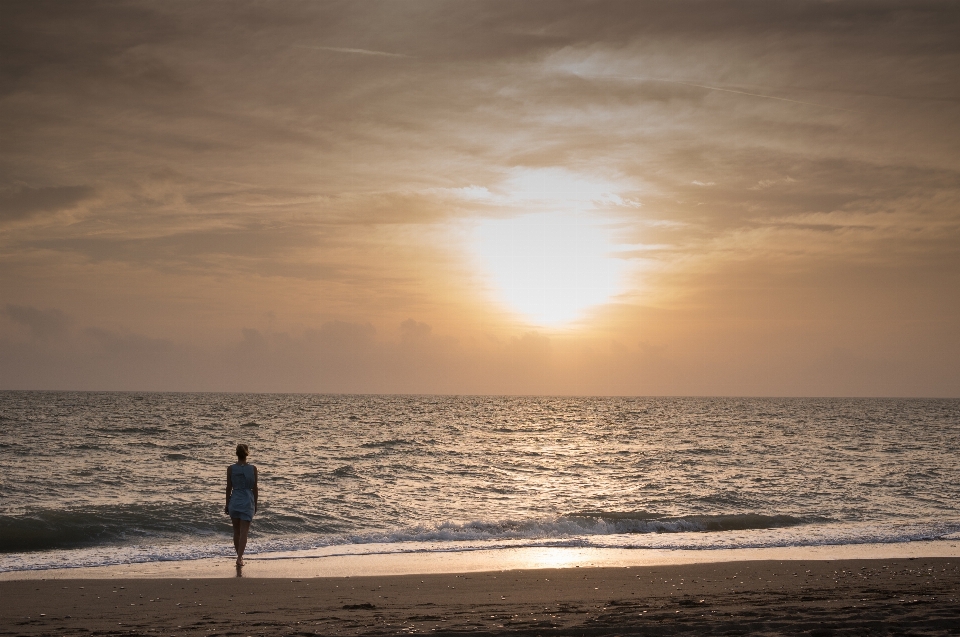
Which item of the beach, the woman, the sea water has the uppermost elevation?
the woman

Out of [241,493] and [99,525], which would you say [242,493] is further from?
[99,525]

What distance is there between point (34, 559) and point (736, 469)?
25.4 meters

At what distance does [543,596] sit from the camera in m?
10.3

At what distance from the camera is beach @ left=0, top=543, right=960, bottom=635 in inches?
325

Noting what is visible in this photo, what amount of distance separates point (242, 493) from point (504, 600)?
4991 millimetres

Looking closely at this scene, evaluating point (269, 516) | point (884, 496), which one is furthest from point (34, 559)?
point (884, 496)

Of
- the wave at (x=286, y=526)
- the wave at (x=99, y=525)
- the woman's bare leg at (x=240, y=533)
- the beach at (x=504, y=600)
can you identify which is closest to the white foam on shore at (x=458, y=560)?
the beach at (x=504, y=600)

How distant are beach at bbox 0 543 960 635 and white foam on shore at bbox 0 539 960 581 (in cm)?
11

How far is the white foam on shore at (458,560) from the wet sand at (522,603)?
79cm

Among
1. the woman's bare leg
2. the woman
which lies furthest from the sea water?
the woman

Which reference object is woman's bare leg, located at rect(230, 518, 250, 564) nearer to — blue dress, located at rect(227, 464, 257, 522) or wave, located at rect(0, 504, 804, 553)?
blue dress, located at rect(227, 464, 257, 522)

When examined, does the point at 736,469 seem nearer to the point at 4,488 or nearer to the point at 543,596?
the point at 543,596

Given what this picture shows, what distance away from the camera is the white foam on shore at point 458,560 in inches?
506

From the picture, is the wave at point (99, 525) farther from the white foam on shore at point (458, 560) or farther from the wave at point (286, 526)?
the white foam on shore at point (458, 560)
